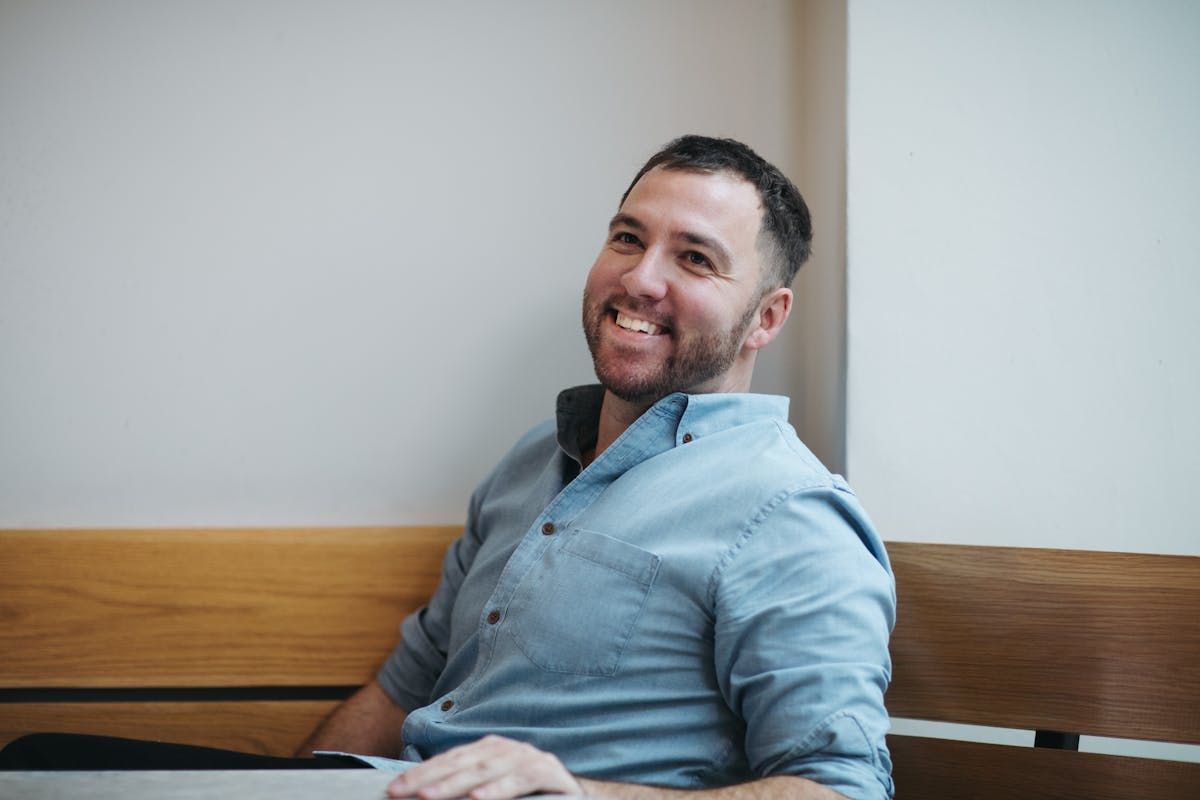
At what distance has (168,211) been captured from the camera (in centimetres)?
145

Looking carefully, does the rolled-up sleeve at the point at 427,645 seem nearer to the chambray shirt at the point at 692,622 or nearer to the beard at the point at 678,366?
the chambray shirt at the point at 692,622

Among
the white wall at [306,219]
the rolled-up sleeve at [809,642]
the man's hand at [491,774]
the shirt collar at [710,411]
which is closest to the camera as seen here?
the man's hand at [491,774]

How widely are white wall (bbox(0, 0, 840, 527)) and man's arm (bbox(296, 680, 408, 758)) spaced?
336mm

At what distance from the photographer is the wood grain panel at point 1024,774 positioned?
102cm

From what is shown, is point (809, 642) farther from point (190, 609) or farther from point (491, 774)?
point (190, 609)

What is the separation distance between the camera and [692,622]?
94 cm

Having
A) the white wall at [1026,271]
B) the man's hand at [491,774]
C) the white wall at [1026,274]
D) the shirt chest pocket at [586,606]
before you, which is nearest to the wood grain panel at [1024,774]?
the white wall at [1026,274]

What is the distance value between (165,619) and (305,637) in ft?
0.76

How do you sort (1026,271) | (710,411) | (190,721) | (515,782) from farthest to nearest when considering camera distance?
1. (190,721)
2. (1026,271)
3. (710,411)
4. (515,782)

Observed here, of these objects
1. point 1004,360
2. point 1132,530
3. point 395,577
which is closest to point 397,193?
point 395,577

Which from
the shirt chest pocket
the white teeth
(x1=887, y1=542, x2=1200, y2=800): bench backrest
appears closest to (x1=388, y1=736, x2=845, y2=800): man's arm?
the shirt chest pocket

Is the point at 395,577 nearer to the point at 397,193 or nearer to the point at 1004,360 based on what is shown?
the point at 397,193

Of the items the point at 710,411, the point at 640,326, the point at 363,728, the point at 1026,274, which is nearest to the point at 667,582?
the point at 710,411

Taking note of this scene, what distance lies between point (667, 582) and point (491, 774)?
294 mm
